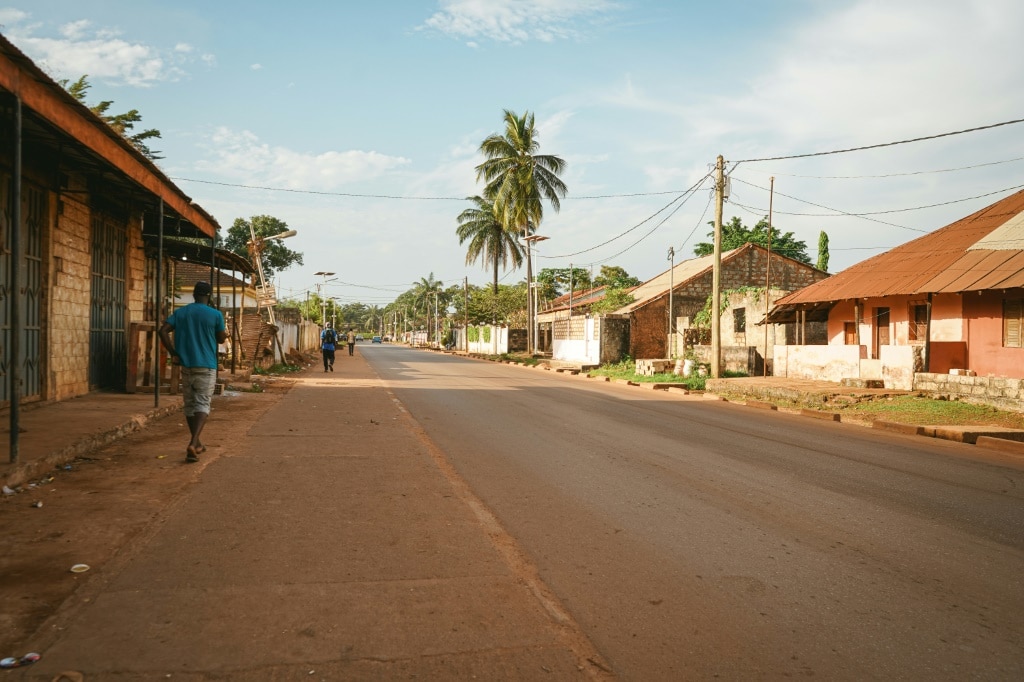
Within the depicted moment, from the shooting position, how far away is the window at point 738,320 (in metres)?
28.4

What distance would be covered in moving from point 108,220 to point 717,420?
11.7 meters

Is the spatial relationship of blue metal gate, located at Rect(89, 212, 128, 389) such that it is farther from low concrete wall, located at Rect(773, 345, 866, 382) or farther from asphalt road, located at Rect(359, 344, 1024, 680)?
low concrete wall, located at Rect(773, 345, 866, 382)

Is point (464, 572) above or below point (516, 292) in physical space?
below

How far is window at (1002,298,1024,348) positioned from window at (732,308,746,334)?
38.2 ft

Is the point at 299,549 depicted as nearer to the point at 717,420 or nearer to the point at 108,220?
the point at 717,420

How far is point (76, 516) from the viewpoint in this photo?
5.27 m

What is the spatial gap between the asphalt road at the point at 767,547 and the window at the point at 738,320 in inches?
727

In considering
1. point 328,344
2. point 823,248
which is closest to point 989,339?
point 328,344

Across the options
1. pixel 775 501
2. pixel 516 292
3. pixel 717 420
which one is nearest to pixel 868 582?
pixel 775 501

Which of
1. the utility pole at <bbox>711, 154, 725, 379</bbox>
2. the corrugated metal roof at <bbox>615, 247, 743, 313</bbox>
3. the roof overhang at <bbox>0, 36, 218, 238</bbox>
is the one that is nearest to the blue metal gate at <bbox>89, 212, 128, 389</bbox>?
the roof overhang at <bbox>0, 36, 218, 238</bbox>

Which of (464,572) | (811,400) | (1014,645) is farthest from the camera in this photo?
(811,400)

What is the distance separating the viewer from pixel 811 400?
643 inches

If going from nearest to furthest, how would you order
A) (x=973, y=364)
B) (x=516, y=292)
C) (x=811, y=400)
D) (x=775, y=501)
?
1. (x=775, y=501)
2. (x=811, y=400)
3. (x=973, y=364)
4. (x=516, y=292)

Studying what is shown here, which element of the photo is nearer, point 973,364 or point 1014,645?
point 1014,645
